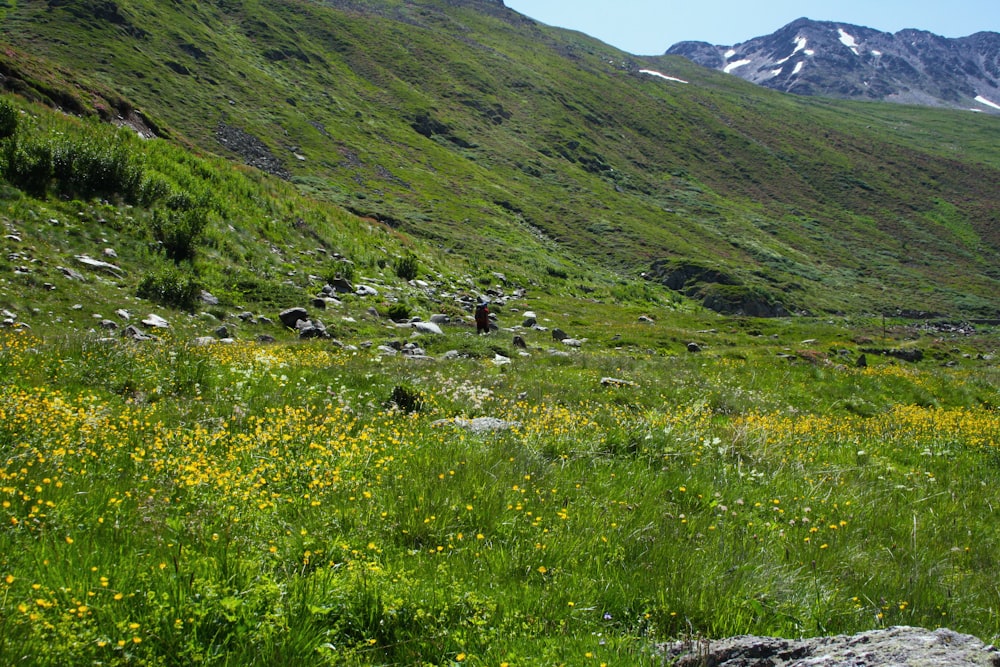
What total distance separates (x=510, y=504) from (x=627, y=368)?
466 inches

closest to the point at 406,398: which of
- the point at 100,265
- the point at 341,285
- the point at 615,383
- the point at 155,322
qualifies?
the point at 615,383

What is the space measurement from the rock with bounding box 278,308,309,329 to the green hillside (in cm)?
879

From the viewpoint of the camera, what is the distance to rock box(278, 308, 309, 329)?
1716cm

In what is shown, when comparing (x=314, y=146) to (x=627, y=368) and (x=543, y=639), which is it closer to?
(x=627, y=368)

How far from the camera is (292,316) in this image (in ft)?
56.5

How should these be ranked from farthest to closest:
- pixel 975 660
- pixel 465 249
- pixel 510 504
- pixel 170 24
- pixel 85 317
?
pixel 170 24 < pixel 465 249 < pixel 85 317 < pixel 510 504 < pixel 975 660

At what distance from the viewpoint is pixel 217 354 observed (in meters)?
9.98

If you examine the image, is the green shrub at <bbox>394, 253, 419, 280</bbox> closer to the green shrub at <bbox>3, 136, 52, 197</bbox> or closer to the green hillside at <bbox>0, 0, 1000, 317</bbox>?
the green hillside at <bbox>0, 0, 1000, 317</bbox>

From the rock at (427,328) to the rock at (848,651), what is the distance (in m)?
16.5

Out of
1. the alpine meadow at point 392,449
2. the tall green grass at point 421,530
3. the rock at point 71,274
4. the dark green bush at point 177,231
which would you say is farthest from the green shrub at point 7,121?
the tall green grass at point 421,530

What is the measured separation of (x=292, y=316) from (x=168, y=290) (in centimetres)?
330

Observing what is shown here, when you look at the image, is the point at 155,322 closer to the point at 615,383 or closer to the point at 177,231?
the point at 177,231

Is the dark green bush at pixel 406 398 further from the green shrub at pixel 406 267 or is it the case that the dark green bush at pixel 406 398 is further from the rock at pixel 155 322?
the green shrub at pixel 406 267

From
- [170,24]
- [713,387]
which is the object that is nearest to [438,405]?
[713,387]
